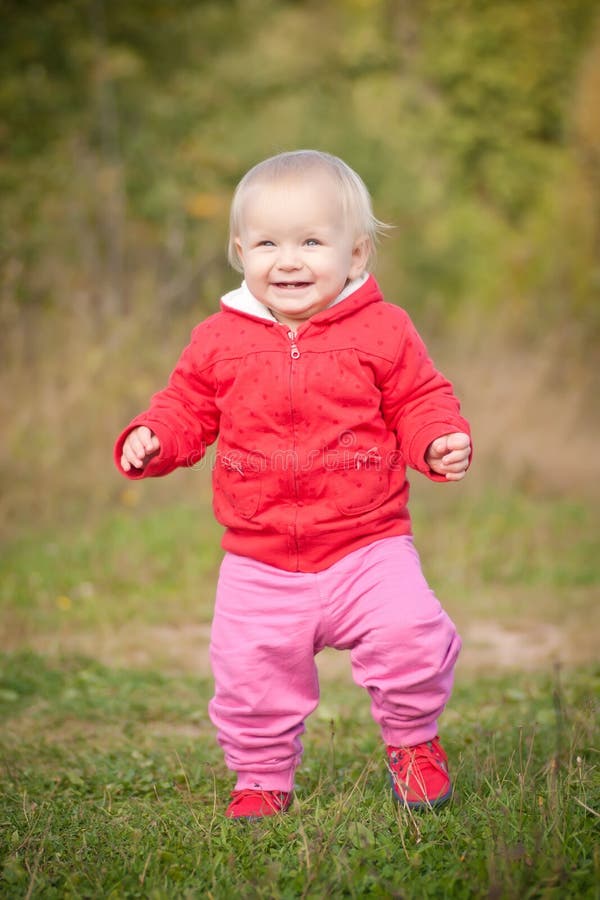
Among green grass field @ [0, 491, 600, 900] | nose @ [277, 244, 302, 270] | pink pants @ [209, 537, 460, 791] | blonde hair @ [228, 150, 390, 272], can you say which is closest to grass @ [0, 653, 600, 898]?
green grass field @ [0, 491, 600, 900]

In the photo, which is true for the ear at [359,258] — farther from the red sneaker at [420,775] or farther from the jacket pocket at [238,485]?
the red sneaker at [420,775]

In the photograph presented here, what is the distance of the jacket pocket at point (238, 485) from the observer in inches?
108

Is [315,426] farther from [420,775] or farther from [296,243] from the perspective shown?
[420,775]

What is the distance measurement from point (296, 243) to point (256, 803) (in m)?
1.48

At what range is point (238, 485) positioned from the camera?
9.05 feet

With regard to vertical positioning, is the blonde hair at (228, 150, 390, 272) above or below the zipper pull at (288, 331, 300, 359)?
above

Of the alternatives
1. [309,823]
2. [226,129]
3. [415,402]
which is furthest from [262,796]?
[226,129]

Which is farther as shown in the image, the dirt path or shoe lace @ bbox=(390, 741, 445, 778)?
the dirt path

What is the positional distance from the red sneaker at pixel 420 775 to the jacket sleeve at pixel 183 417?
977 millimetres

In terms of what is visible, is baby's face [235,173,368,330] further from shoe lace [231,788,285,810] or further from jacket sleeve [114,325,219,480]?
shoe lace [231,788,285,810]

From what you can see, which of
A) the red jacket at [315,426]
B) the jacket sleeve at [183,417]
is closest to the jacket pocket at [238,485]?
the red jacket at [315,426]

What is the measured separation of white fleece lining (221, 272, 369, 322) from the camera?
9.21 ft

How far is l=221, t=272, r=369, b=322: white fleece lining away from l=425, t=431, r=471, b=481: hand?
1.64 ft

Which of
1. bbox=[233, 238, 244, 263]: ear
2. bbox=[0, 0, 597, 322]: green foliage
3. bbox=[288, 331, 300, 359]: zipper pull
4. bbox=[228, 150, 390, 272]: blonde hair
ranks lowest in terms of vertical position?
bbox=[288, 331, 300, 359]: zipper pull
